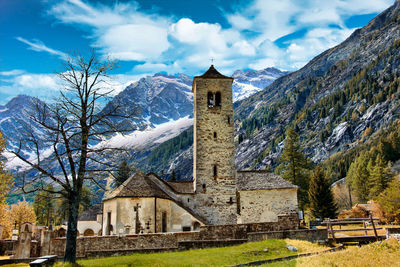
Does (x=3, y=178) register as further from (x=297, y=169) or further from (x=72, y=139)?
(x=297, y=169)

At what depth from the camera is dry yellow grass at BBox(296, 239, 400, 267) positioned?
46.3 ft

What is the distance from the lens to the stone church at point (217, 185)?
113 feet

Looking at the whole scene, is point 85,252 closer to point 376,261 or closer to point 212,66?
point 376,261

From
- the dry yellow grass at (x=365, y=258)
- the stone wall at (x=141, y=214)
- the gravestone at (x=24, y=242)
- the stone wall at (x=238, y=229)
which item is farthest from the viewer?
the stone wall at (x=141, y=214)

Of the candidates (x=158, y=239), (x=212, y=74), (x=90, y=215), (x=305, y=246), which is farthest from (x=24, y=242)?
(x=90, y=215)

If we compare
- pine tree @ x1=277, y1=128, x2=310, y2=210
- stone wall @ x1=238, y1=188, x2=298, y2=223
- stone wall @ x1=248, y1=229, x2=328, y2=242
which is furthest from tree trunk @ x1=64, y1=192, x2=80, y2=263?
pine tree @ x1=277, y1=128, x2=310, y2=210

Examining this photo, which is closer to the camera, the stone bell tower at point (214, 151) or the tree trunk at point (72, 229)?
the tree trunk at point (72, 229)

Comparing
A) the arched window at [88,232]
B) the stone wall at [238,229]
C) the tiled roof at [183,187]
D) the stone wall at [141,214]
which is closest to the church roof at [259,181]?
the tiled roof at [183,187]

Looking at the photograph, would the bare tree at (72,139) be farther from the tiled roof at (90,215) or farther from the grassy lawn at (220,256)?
the tiled roof at (90,215)

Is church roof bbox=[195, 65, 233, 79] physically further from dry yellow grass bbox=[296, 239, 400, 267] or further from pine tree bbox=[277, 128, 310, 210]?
dry yellow grass bbox=[296, 239, 400, 267]

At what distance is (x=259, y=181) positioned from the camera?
37531 millimetres

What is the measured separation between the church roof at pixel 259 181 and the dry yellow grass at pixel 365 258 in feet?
64.0

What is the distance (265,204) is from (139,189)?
1417cm

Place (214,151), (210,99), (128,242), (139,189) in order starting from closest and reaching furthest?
1. (128,242)
2. (139,189)
3. (214,151)
4. (210,99)
